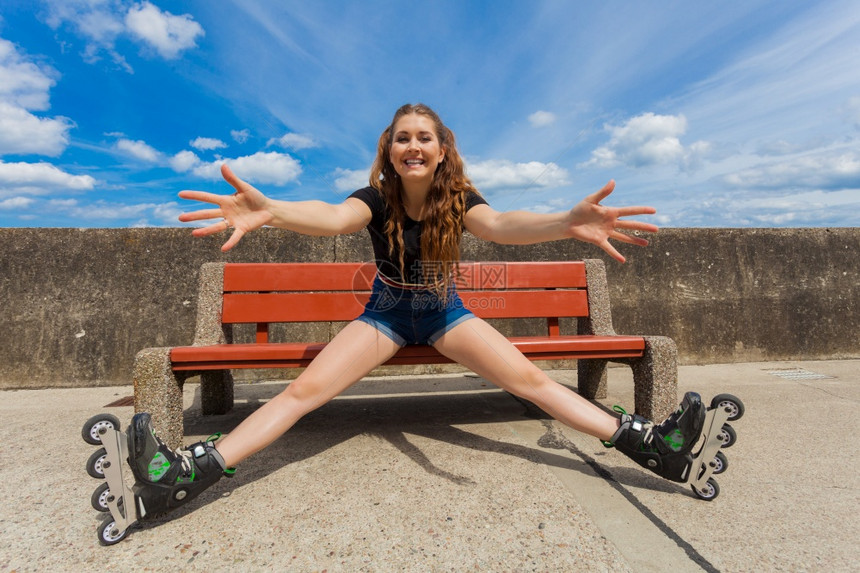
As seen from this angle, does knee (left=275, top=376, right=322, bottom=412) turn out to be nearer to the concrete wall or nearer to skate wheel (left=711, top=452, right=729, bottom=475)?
skate wheel (left=711, top=452, right=729, bottom=475)

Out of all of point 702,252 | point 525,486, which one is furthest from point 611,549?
point 702,252

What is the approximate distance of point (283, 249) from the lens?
4.50 m

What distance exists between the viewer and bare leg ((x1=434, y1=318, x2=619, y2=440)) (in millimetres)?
2074

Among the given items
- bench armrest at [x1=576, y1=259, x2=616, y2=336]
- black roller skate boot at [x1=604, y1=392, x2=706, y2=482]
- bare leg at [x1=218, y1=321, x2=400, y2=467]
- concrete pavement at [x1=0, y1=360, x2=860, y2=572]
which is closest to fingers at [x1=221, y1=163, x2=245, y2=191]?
bare leg at [x1=218, y1=321, x2=400, y2=467]

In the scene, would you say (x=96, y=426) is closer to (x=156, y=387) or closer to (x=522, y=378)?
(x=156, y=387)

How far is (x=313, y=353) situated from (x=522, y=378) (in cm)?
111

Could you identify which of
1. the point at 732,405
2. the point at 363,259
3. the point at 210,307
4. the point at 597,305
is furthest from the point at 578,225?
the point at 363,259

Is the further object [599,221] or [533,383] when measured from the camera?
[533,383]

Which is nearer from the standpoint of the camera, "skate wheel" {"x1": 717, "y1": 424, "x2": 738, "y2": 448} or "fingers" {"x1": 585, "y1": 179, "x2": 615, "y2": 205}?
"fingers" {"x1": 585, "y1": 179, "x2": 615, "y2": 205}

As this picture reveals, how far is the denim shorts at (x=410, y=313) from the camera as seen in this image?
2.29 m

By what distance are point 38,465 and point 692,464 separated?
3.16m

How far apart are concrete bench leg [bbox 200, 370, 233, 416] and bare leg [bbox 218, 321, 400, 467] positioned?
1419 millimetres

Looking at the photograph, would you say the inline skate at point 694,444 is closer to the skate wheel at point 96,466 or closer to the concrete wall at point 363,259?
the skate wheel at point 96,466

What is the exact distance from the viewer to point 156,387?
2.38 metres
